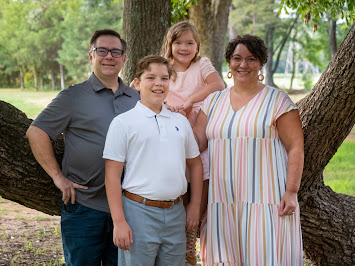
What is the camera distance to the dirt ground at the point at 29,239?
550 centimetres

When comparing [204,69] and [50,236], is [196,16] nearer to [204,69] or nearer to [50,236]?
[50,236]

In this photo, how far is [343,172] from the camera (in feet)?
35.2

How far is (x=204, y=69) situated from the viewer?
12.7 ft

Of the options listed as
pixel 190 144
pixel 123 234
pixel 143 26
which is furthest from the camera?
pixel 143 26

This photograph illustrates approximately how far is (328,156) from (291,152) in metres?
1.28

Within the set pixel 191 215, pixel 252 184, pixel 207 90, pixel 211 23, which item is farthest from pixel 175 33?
pixel 211 23

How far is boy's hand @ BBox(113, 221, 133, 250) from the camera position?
2906mm

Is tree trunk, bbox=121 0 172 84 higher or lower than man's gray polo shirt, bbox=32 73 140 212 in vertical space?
higher

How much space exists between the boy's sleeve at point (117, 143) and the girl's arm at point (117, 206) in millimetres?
42

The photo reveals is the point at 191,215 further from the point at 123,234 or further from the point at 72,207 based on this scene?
the point at 72,207

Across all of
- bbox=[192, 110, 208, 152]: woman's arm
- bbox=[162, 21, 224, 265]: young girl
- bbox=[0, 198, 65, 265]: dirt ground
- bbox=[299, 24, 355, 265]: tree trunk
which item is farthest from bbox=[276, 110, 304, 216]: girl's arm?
bbox=[0, 198, 65, 265]: dirt ground

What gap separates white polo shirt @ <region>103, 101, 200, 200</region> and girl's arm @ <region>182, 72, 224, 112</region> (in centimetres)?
71

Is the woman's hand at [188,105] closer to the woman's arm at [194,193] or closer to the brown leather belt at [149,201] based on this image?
the woman's arm at [194,193]

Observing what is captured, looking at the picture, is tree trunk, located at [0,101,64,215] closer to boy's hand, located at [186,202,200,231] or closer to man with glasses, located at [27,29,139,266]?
man with glasses, located at [27,29,139,266]
